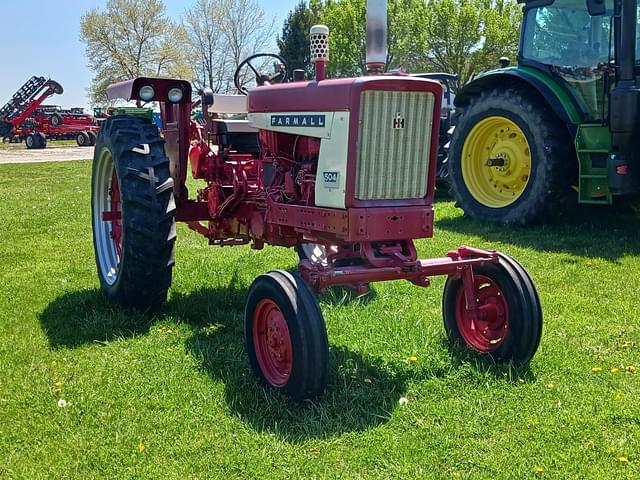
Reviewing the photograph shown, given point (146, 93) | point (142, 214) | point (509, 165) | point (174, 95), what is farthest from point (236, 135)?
point (509, 165)

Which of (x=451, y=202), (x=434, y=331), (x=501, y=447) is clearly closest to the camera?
(x=501, y=447)

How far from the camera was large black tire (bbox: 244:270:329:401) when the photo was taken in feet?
10.4

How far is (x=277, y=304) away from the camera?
3.33 m

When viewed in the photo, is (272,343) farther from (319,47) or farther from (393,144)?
(319,47)

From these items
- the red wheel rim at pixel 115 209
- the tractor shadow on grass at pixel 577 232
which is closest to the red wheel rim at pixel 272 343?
the red wheel rim at pixel 115 209

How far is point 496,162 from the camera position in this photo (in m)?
7.92

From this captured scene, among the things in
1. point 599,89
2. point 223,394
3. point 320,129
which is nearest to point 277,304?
point 223,394

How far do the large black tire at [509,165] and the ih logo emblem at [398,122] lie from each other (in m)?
4.11

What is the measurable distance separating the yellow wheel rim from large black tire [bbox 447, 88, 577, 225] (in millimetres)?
12

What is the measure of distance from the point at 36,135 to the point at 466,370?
28039 millimetres

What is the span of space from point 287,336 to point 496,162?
207 inches

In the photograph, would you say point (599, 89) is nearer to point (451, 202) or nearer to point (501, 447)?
point (451, 202)

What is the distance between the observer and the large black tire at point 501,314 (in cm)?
358

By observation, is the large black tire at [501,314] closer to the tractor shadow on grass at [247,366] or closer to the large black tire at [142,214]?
the tractor shadow on grass at [247,366]
